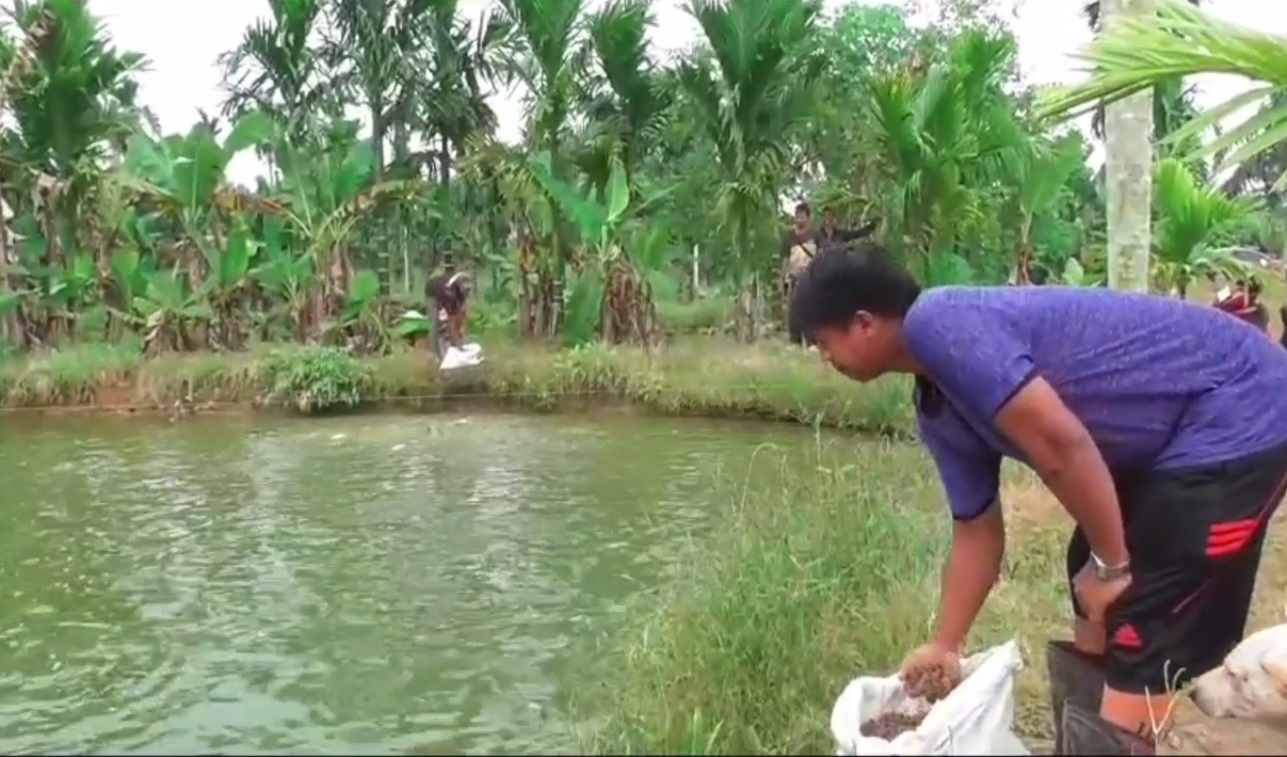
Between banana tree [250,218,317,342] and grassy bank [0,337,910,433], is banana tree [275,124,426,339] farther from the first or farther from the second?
grassy bank [0,337,910,433]

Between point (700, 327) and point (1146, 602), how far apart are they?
601 inches

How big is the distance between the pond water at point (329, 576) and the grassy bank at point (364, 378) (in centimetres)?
103

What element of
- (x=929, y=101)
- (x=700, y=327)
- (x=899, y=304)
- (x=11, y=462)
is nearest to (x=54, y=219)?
(x=11, y=462)

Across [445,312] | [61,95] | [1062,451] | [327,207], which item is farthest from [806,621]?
[61,95]

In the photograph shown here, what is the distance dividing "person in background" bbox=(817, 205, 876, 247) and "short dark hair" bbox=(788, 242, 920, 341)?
33.3 feet

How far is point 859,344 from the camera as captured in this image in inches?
98.0

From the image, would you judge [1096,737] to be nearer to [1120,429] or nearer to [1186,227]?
[1120,429]

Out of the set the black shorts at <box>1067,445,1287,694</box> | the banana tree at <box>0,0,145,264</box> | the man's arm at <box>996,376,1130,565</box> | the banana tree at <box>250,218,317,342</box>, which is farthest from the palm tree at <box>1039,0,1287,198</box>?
the banana tree at <box>0,0,145,264</box>

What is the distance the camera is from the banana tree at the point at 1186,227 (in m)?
10.1

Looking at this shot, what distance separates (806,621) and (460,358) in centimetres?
949

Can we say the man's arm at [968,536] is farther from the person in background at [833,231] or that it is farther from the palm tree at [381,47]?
the palm tree at [381,47]

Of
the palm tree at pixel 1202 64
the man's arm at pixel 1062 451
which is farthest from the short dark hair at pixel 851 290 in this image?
the palm tree at pixel 1202 64

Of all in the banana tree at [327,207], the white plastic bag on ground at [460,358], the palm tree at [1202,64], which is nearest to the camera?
the palm tree at [1202,64]

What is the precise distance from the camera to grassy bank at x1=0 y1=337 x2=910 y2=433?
12594 mm
